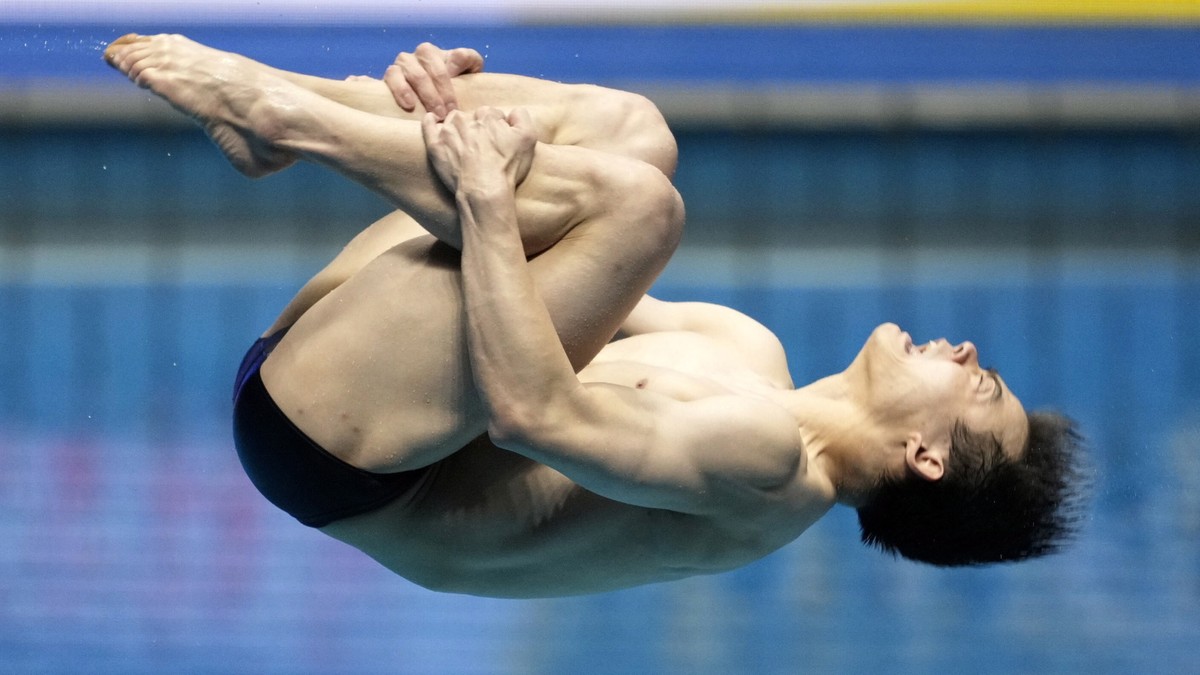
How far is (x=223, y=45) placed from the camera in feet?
11.5

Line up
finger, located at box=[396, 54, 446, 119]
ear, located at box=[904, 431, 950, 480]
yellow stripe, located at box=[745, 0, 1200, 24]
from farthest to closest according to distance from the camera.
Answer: yellow stripe, located at box=[745, 0, 1200, 24], ear, located at box=[904, 431, 950, 480], finger, located at box=[396, 54, 446, 119]

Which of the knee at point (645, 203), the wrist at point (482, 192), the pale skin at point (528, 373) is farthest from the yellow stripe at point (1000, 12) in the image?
the wrist at point (482, 192)

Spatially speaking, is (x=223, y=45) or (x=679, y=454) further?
(x=223, y=45)

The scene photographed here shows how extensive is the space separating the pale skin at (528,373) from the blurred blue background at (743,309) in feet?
8.98

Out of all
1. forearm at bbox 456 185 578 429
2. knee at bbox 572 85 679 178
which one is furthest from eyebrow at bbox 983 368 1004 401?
forearm at bbox 456 185 578 429

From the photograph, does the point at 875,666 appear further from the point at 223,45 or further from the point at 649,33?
the point at 223,45

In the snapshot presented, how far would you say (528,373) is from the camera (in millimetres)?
1624

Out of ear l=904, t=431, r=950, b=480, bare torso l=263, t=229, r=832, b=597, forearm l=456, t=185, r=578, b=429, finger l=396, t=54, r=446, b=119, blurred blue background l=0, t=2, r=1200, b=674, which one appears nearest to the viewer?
forearm l=456, t=185, r=578, b=429

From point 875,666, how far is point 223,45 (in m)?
3.17

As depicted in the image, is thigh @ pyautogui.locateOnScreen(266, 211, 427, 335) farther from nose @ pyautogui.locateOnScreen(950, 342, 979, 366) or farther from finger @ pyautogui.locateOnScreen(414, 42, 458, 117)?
nose @ pyautogui.locateOnScreen(950, 342, 979, 366)

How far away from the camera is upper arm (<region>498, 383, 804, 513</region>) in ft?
5.47

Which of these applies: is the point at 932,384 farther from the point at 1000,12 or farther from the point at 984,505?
the point at 1000,12

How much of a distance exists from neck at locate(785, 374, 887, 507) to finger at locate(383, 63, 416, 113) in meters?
0.74

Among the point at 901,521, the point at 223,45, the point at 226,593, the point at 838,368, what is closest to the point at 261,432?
the point at 901,521
